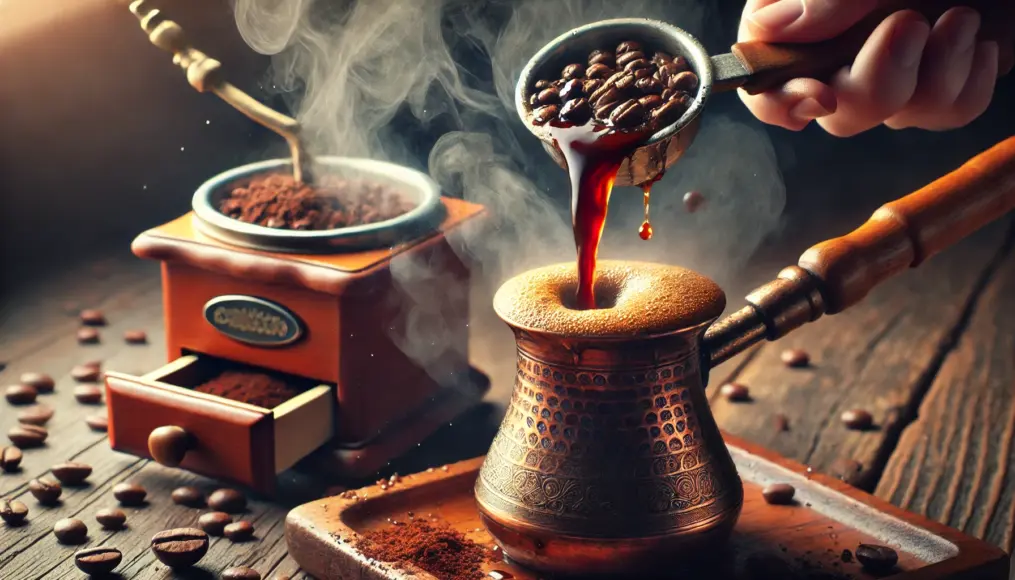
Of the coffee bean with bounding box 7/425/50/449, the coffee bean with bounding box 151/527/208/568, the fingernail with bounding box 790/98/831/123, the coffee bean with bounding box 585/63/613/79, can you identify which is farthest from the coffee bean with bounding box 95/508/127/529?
the fingernail with bounding box 790/98/831/123

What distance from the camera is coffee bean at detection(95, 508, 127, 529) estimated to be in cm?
186

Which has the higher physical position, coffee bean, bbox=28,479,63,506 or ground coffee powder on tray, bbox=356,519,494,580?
ground coffee powder on tray, bbox=356,519,494,580

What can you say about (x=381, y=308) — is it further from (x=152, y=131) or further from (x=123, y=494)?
(x=152, y=131)

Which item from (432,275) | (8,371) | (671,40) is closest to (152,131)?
(8,371)

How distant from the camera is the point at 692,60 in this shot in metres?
1.58

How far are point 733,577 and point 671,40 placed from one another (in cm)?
75

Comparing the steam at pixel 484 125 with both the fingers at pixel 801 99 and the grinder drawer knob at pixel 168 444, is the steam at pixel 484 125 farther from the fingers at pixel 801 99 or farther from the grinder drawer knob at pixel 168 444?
the fingers at pixel 801 99

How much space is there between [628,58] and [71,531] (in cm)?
112

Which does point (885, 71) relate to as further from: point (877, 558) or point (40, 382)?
point (40, 382)

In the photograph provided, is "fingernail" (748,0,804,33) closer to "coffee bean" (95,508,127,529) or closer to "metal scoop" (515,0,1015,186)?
"metal scoop" (515,0,1015,186)

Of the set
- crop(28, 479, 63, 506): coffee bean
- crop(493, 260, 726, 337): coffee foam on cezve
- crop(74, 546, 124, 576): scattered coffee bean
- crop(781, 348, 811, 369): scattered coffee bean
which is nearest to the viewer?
crop(493, 260, 726, 337): coffee foam on cezve

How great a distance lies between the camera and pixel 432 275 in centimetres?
218

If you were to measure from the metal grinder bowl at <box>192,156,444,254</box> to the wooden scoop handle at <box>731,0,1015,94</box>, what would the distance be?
73cm

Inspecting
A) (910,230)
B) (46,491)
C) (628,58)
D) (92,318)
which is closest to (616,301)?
(628,58)
